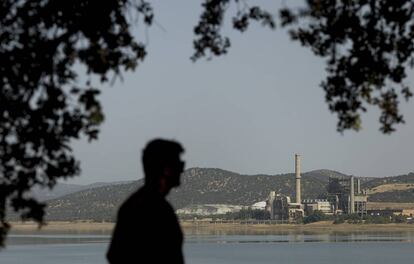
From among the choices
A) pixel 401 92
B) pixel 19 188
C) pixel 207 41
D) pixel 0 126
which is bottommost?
pixel 19 188

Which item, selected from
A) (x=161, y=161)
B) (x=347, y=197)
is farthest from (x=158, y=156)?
(x=347, y=197)

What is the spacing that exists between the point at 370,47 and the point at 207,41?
52.7 inches

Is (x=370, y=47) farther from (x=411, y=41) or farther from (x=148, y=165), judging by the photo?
(x=148, y=165)

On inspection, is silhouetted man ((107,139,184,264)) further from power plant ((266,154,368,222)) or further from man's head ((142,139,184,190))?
power plant ((266,154,368,222))

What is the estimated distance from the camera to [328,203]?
7712 inches

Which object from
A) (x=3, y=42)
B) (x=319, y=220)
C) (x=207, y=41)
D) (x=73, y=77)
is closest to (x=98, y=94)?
(x=73, y=77)

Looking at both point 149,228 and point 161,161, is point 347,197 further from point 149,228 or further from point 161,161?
point 149,228

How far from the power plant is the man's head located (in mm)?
184668

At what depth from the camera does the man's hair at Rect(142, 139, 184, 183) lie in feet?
15.7

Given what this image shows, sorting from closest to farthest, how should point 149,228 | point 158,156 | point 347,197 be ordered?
1. point 149,228
2. point 158,156
3. point 347,197

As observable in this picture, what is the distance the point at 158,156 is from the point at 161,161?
0.03 m

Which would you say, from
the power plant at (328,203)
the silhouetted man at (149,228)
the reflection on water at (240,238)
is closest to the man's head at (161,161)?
the silhouetted man at (149,228)

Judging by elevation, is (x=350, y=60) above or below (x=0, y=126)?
above

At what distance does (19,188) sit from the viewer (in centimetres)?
566
